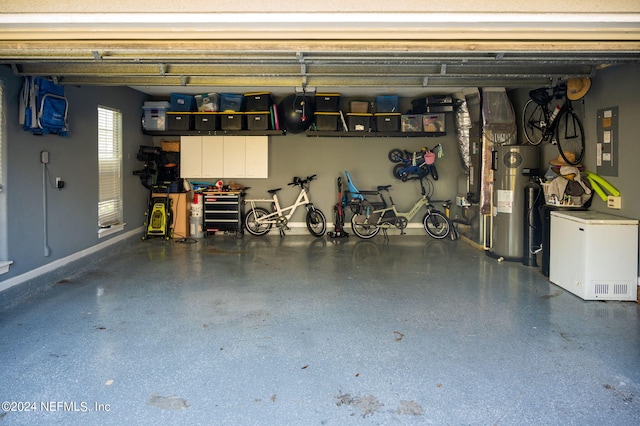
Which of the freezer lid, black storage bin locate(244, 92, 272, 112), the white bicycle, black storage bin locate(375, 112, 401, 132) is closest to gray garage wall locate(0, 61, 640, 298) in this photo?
the freezer lid

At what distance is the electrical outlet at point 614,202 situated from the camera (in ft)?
15.0

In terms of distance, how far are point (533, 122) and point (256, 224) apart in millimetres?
4811

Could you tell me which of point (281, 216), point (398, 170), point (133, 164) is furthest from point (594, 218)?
point (133, 164)

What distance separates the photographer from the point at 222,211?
25.7 feet

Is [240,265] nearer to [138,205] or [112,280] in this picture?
[112,280]

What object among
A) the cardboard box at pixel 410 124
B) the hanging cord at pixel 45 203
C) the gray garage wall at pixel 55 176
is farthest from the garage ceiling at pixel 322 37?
the cardboard box at pixel 410 124

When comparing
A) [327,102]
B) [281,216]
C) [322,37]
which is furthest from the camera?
[281,216]

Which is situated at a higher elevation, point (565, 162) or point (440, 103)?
point (440, 103)

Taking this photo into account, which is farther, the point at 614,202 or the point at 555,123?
the point at 555,123

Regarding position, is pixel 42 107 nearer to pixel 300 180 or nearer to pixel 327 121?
pixel 327 121

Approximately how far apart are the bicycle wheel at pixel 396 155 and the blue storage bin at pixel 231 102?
9.48 ft

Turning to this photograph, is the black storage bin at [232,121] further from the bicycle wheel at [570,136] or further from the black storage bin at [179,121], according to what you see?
the bicycle wheel at [570,136]

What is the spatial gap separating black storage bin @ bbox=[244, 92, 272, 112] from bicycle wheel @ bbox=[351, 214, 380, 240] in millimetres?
2452

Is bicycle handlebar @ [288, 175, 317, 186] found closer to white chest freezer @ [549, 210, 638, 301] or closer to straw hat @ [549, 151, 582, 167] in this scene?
straw hat @ [549, 151, 582, 167]
